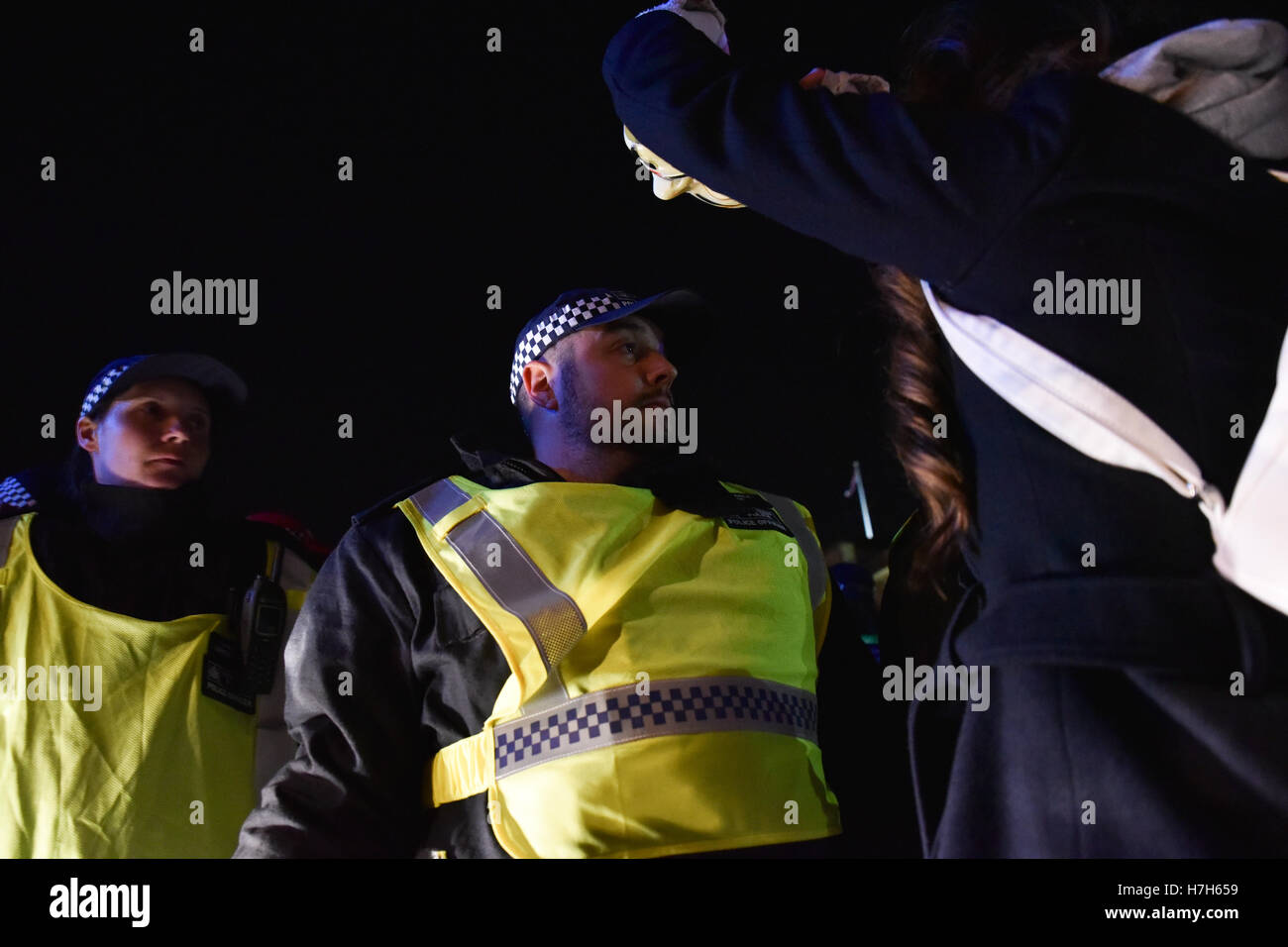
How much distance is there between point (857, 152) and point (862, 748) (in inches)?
49.1

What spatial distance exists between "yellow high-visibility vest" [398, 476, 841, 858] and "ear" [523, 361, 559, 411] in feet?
1.63

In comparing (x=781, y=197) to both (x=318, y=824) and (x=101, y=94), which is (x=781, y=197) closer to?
(x=318, y=824)

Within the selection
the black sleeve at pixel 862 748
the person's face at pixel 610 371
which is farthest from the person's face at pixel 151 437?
the black sleeve at pixel 862 748

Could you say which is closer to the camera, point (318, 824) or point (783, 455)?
point (318, 824)

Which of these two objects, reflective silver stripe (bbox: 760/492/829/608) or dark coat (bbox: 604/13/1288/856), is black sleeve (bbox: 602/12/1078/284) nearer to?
dark coat (bbox: 604/13/1288/856)

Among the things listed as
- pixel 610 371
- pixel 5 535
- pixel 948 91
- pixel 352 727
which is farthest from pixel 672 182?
pixel 5 535

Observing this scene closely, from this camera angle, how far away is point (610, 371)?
2361 millimetres

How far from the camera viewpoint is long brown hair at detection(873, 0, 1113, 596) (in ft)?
4.02

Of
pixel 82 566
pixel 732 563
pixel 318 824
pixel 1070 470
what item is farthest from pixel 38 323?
pixel 1070 470

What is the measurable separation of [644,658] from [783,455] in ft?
4.98

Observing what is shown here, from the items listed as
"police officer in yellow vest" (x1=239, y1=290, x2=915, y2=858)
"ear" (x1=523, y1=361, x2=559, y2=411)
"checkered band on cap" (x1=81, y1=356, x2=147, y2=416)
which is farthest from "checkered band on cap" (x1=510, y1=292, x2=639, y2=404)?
"checkered band on cap" (x1=81, y1=356, x2=147, y2=416)

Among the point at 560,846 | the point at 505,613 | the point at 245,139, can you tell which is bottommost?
the point at 560,846

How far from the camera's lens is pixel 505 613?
1737 millimetres

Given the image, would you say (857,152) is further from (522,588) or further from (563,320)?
(563,320)
